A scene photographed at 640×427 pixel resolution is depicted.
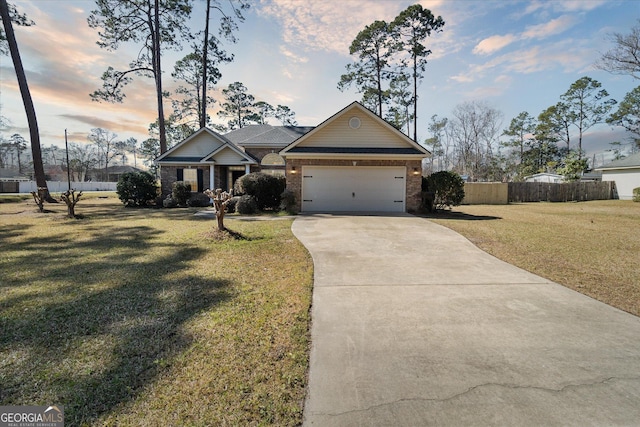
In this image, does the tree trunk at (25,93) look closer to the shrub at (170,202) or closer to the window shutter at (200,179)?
Result: the shrub at (170,202)

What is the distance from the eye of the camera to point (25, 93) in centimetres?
1734

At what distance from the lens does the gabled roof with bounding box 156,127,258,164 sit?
61.7ft

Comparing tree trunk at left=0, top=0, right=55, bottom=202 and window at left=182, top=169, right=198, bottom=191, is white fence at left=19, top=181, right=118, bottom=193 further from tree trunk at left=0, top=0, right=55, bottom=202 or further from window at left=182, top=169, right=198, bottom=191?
window at left=182, top=169, right=198, bottom=191

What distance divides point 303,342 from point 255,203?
1106 centimetres

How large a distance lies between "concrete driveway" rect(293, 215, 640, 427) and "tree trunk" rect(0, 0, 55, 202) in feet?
74.2

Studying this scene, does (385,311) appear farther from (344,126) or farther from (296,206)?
(344,126)

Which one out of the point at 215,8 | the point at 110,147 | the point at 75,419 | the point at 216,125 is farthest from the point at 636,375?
the point at 110,147

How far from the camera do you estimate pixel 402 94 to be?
28.1m

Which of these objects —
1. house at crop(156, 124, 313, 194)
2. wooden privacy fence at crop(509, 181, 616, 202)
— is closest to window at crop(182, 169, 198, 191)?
house at crop(156, 124, 313, 194)

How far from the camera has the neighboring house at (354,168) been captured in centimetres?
1356

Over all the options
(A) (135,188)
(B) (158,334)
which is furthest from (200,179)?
(B) (158,334)

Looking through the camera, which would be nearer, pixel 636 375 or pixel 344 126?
pixel 636 375

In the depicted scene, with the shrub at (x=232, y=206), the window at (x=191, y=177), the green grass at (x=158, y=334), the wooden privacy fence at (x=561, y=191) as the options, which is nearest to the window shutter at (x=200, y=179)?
the window at (x=191, y=177)

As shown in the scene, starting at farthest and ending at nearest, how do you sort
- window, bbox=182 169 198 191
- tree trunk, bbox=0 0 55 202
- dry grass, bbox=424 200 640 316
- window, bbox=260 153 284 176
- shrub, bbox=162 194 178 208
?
1. window, bbox=260 153 284 176
2. window, bbox=182 169 198 191
3. shrub, bbox=162 194 178 208
4. tree trunk, bbox=0 0 55 202
5. dry grass, bbox=424 200 640 316
